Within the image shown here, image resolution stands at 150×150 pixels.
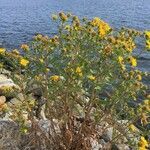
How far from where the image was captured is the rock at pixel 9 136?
23.4ft

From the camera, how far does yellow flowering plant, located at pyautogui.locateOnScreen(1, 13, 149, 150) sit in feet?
20.9

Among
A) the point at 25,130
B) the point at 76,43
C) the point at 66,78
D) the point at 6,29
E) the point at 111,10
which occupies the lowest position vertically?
the point at 111,10

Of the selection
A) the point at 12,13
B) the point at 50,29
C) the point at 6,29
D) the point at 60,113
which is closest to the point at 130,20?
the point at 50,29

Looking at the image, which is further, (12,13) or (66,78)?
(12,13)

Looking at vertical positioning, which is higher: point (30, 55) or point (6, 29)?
point (30, 55)

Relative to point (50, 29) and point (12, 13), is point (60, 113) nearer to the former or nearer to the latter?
point (50, 29)

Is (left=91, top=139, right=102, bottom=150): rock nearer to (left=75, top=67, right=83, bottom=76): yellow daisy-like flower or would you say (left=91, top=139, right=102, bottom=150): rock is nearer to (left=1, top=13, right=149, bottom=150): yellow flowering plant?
(left=1, top=13, right=149, bottom=150): yellow flowering plant

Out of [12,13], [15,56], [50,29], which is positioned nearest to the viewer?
[15,56]

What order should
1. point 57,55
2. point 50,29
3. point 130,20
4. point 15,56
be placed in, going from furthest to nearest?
point 130,20 → point 50,29 → point 57,55 → point 15,56

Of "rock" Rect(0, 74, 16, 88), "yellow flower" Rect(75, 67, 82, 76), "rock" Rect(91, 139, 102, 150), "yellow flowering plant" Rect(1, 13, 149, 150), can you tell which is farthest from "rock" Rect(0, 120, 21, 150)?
"rock" Rect(0, 74, 16, 88)

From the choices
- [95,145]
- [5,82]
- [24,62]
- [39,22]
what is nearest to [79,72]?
[24,62]

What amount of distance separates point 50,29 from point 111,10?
14.5 m

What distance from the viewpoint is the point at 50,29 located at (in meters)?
33.3

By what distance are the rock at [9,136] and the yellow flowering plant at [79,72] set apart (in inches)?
11.4
